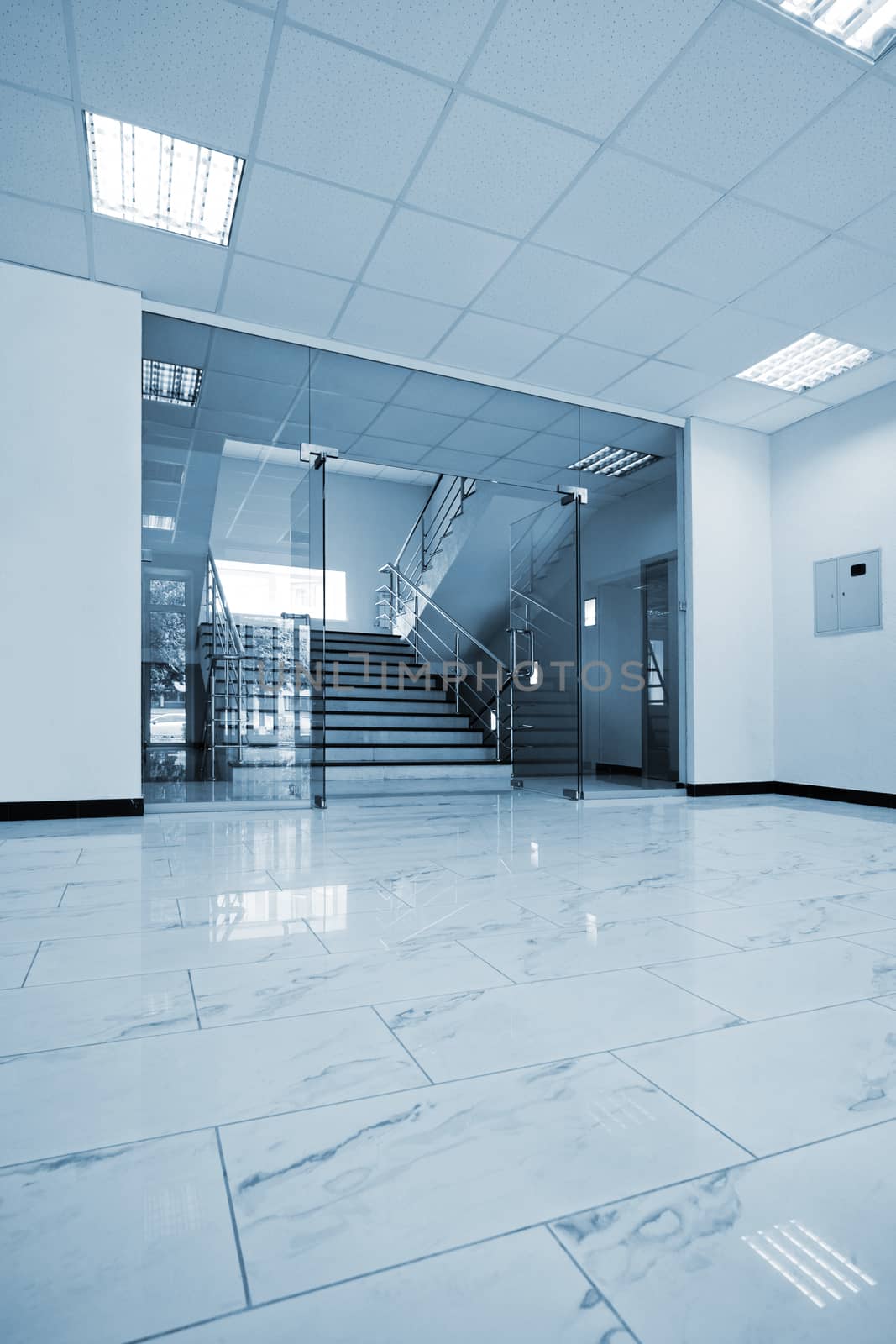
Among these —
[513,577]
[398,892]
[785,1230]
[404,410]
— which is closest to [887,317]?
[404,410]

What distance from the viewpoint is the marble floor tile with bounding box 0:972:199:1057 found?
5.03 ft

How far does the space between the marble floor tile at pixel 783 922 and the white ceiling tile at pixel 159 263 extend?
4.05 m

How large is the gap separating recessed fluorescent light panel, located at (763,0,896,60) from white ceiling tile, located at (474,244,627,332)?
152 cm

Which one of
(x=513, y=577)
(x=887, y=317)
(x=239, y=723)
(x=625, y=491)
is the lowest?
(x=239, y=723)

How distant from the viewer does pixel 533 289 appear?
182 inches

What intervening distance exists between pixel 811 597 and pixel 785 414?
1.49 metres

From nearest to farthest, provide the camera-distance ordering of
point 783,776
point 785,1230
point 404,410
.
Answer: point 785,1230 < point 404,410 < point 783,776

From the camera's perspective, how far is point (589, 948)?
212cm

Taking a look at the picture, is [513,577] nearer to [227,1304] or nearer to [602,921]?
[602,921]

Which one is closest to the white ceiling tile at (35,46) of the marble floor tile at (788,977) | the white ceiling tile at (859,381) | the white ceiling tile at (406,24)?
the white ceiling tile at (406,24)

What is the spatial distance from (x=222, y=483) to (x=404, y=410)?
1.51 metres

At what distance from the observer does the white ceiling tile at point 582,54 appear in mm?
2895

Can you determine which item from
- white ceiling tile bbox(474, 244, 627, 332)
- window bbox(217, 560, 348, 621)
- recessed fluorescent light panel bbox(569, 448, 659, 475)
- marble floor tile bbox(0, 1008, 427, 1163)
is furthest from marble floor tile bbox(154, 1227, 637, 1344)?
recessed fluorescent light panel bbox(569, 448, 659, 475)

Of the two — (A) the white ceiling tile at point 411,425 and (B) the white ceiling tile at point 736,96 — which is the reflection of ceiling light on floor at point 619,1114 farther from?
(A) the white ceiling tile at point 411,425
